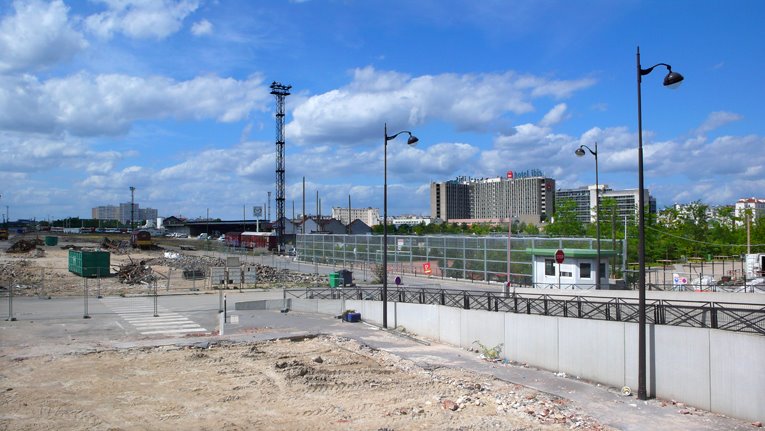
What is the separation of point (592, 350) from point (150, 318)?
75.4ft

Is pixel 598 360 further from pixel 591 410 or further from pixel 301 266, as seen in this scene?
pixel 301 266

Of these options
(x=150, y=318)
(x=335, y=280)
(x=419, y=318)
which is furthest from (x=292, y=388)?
(x=335, y=280)

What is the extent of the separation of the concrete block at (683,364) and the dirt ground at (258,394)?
2.80 metres

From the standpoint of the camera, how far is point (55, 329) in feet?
90.7

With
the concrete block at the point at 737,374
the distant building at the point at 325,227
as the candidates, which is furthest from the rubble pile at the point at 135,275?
the distant building at the point at 325,227

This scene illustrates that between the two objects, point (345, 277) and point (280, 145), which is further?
point (280, 145)

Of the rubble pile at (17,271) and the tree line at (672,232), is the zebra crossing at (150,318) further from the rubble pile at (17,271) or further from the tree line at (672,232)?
the tree line at (672,232)

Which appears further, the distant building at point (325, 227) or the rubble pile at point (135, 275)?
the distant building at point (325, 227)

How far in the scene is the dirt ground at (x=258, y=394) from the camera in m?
14.0

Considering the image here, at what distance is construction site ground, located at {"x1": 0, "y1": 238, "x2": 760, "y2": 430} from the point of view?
14039mm

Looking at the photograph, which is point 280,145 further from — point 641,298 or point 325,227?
point 641,298

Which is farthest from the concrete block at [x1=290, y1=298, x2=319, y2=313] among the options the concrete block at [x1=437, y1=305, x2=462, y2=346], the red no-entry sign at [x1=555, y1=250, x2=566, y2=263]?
the red no-entry sign at [x1=555, y1=250, x2=566, y2=263]

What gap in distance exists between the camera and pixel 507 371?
1920cm

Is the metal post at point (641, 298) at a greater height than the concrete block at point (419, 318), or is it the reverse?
the metal post at point (641, 298)
